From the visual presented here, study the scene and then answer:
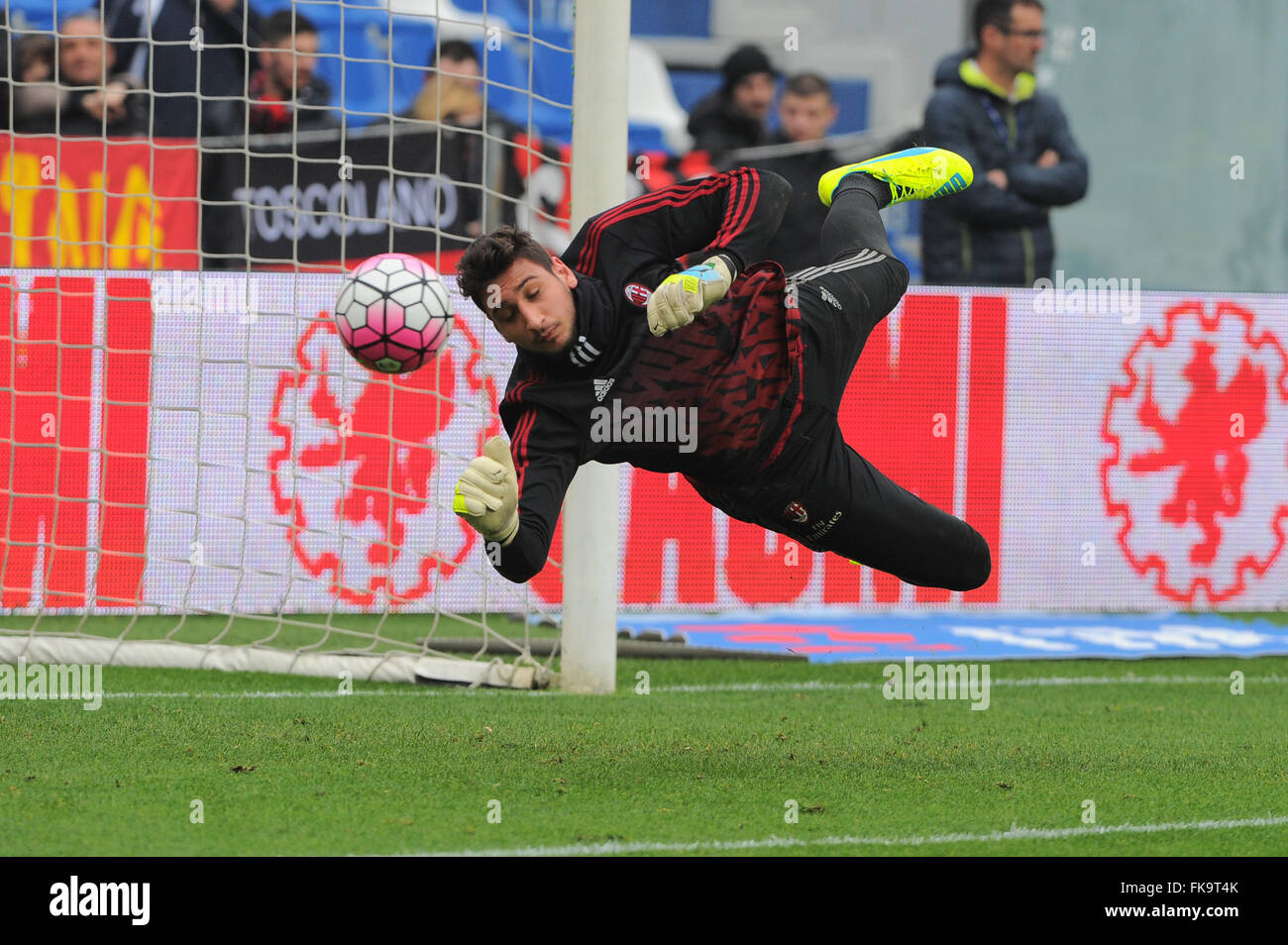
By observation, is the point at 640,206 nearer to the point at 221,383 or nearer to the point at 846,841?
the point at 846,841

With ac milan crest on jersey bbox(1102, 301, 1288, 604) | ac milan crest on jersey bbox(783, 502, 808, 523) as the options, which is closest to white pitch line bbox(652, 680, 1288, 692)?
ac milan crest on jersey bbox(1102, 301, 1288, 604)

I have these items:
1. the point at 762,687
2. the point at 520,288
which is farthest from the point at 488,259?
the point at 762,687

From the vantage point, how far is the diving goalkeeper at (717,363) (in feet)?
17.9

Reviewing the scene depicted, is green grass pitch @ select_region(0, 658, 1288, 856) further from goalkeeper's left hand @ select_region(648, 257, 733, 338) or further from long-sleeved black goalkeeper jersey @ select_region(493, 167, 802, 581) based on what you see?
goalkeeper's left hand @ select_region(648, 257, 733, 338)

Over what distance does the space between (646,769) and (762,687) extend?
2.40m

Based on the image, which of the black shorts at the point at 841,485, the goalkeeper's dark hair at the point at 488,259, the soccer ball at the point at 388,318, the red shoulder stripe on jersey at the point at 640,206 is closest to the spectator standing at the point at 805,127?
the black shorts at the point at 841,485

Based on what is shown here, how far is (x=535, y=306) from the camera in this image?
17.7ft

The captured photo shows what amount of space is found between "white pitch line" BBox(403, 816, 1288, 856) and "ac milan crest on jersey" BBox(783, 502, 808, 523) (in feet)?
4.16

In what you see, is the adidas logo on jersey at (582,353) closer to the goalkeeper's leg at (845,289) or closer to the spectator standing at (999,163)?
the goalkeeper's leg at (845,289)

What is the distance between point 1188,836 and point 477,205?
7491mm

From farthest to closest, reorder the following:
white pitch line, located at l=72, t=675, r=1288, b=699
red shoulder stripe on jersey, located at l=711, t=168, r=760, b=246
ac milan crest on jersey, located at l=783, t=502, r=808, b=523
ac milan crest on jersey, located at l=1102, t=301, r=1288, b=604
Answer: ac milan crest on jersey, located at l=1102, t=301, r=1288, b=604
white pitch line, located at l=72, t=675, r=1288, b=699
ac milan crest on jersey, located at l=783, t=502, r=808, b=523
red shoulder stripe on jersey, located at l=711, t=168, r=760, b=246

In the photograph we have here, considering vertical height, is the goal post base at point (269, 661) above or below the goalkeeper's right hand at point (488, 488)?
below

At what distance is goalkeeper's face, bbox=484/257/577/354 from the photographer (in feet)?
17.5

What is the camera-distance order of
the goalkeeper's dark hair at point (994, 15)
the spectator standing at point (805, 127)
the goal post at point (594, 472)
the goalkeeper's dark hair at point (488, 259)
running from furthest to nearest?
the goalkeeper's dark hair at point (994, 15) → the spectator standing at point (805, 127) → the goal post at point (594, 472) → the goalkeeper's dark hair at point (488, 259)
